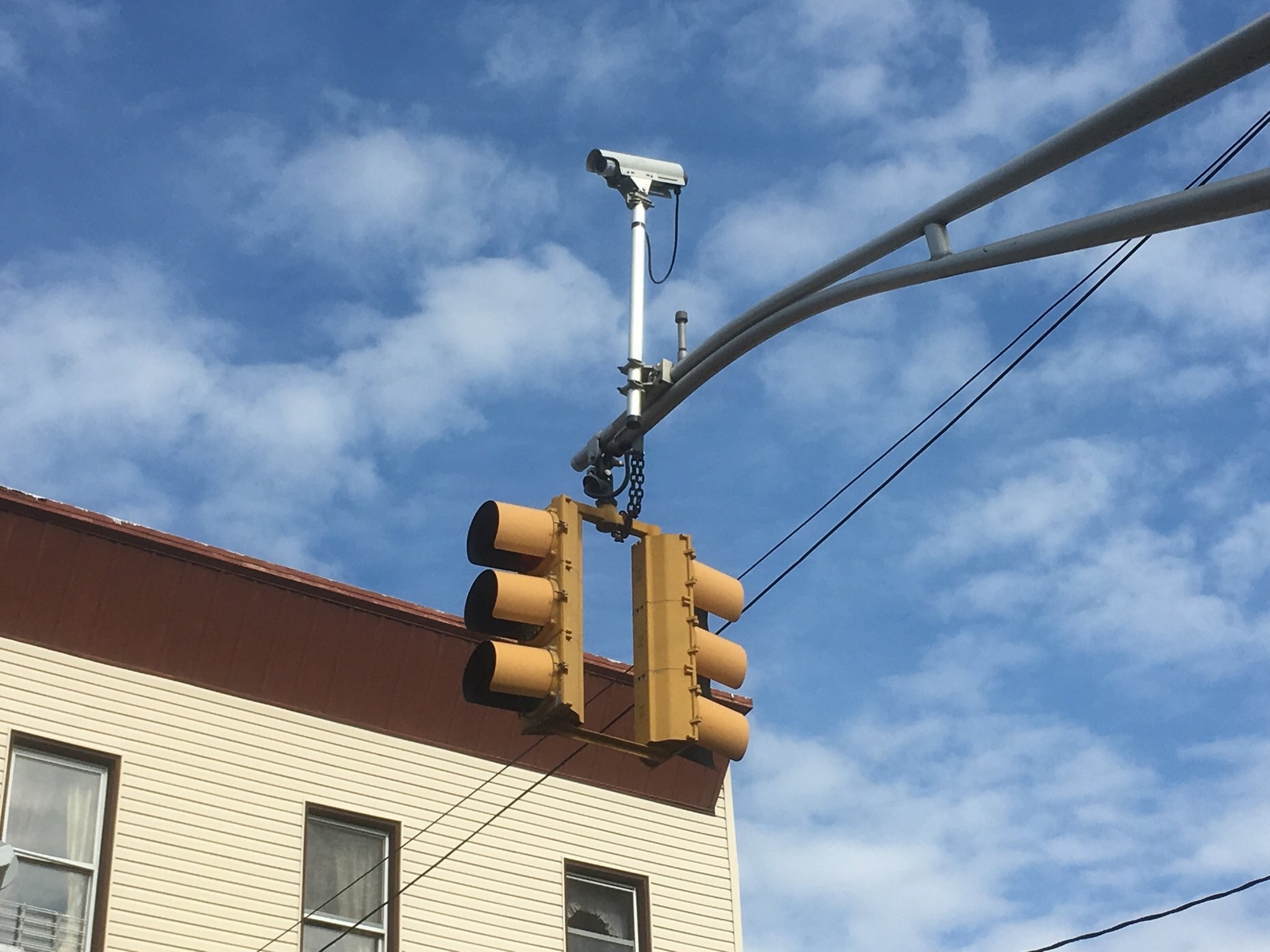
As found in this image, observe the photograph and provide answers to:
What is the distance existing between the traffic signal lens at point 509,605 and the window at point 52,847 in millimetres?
9500

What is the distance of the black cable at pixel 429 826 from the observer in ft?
57.6

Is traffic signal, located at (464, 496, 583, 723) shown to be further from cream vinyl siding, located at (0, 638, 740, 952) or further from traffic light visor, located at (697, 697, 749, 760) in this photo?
cream vinyl siding, located at (0, 638, 740, 952)

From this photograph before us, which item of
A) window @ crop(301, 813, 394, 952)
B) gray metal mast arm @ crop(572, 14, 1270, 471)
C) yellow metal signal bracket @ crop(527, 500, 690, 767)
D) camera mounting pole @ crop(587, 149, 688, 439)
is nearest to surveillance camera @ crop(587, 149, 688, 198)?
camera mounting pole @ crop(587, 149, 688, 439)

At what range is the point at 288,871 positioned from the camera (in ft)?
58.0

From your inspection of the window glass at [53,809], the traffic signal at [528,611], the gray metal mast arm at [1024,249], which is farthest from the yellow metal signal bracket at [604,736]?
the window glass at [53,809]

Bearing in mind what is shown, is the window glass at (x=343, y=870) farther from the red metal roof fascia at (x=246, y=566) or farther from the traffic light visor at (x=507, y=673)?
the traffic light visor at (x=507, y=673)

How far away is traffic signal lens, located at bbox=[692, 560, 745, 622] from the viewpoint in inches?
357

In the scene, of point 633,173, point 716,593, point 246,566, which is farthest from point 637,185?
point 246,566

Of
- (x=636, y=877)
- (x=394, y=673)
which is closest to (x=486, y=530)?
(x=394, y=673)

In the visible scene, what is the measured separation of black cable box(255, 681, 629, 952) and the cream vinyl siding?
2.0 inches

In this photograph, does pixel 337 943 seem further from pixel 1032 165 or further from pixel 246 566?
pixel 1032 165

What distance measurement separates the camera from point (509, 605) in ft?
27.4

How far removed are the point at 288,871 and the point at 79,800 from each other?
2.23 metres

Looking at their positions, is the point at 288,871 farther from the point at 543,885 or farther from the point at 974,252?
the point at 974,252
